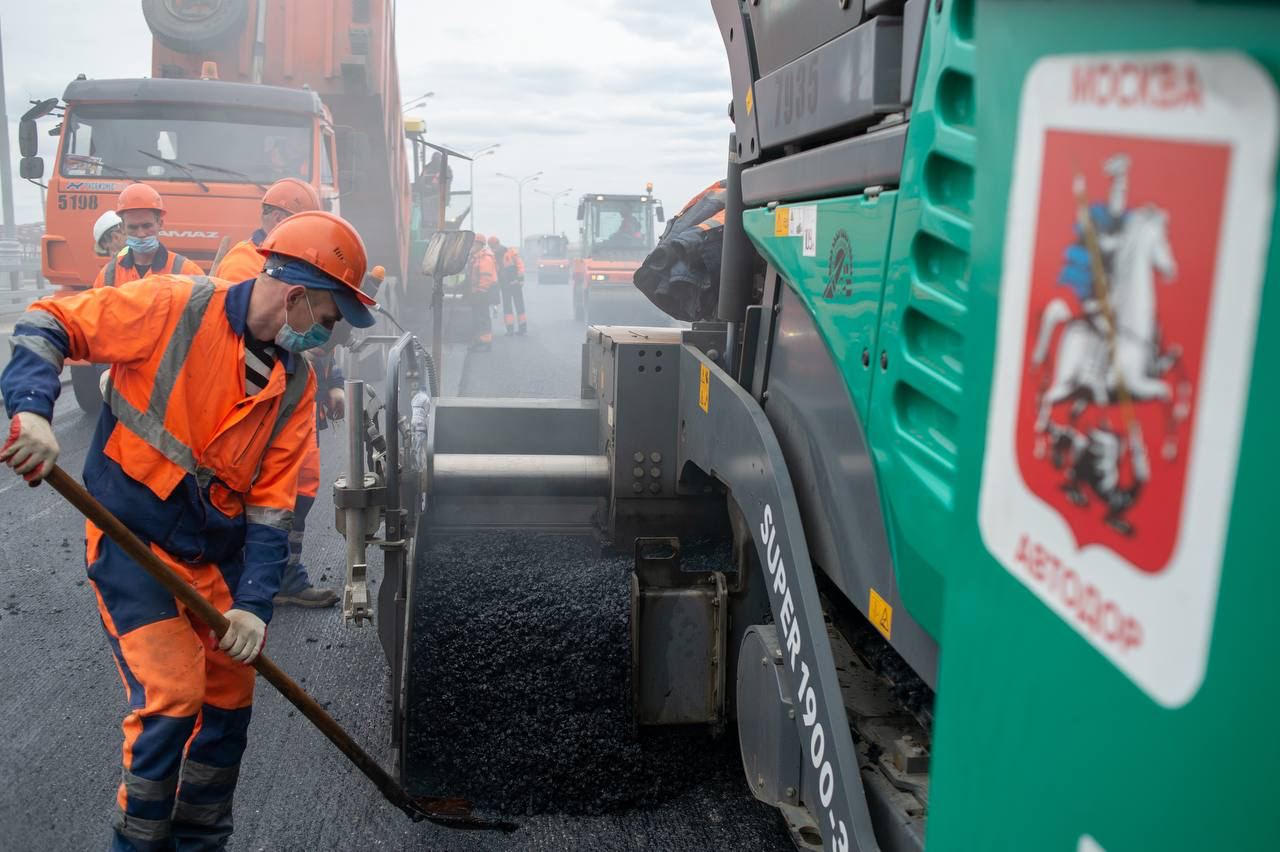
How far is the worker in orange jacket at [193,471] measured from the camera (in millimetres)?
2609

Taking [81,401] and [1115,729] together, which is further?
[81,401]

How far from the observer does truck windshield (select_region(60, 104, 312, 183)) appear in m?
8.73

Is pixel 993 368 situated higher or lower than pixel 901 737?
higher

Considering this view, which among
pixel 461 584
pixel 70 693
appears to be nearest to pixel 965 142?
pixel 461 584

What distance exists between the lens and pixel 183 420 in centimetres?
268

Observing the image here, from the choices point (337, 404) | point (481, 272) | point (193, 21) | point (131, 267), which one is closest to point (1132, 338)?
point (337, 404)

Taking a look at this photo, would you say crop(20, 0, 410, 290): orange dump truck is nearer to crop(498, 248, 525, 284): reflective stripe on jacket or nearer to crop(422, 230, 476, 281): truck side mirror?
crop(422, 230, 476, 281): truck side mirror

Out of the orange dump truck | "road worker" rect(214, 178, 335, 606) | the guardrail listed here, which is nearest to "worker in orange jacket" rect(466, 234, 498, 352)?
the orange dump truck

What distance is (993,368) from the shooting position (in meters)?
0.96

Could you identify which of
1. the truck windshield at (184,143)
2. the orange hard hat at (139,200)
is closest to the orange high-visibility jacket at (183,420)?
Answer: the orange hard hat at (139,200)

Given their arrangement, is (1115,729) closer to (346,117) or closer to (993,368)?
(993,368)

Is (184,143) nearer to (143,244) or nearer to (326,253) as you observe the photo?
(143,244)

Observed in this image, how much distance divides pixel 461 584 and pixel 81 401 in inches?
233

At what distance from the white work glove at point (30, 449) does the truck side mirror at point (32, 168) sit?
8248 mm
